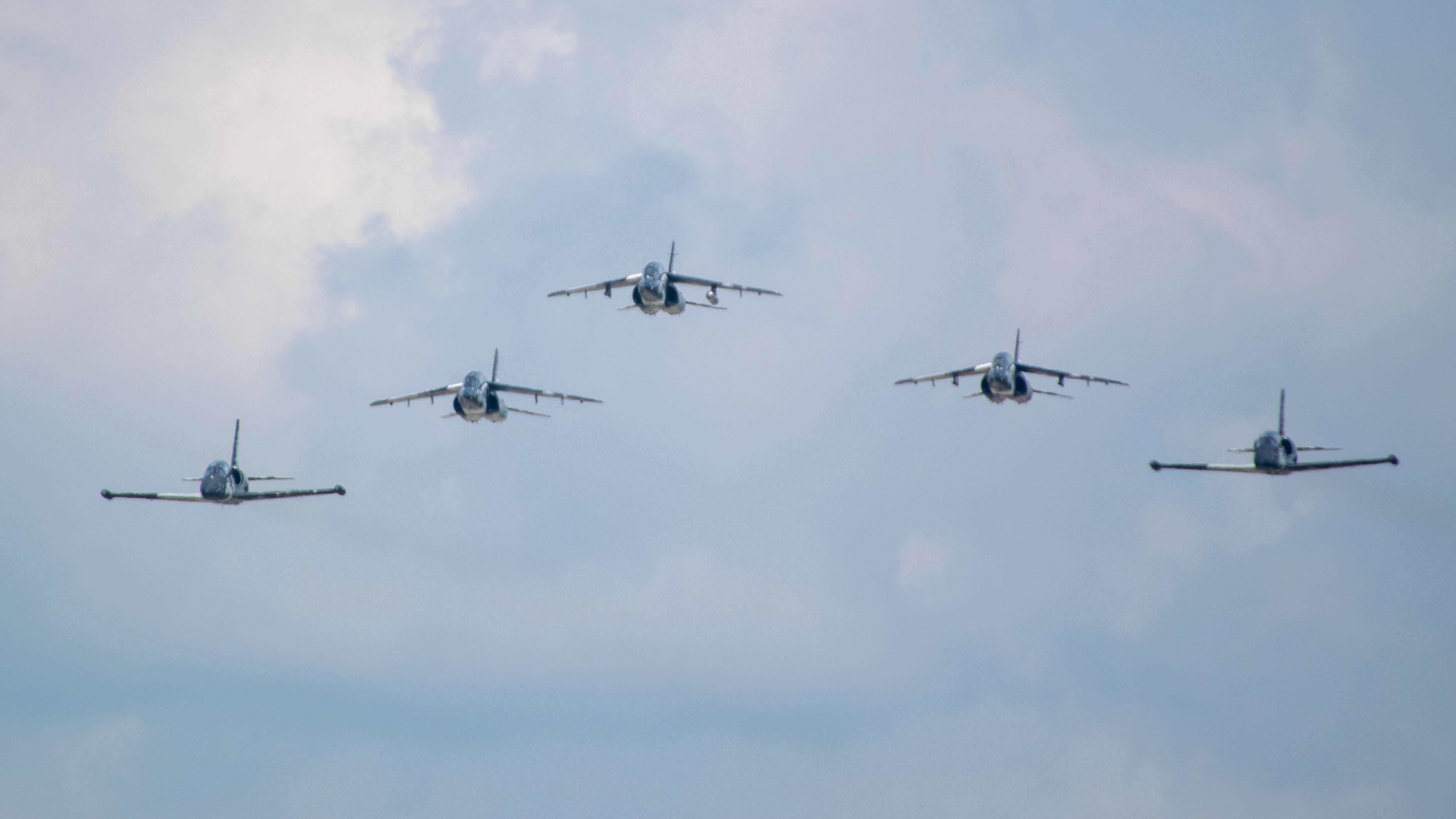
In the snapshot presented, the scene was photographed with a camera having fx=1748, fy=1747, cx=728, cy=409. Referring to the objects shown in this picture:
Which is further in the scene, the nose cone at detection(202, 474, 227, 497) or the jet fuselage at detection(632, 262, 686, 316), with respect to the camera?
the jet fuselage at detection(632, 262, 686, 316)

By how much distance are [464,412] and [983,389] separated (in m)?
50.0

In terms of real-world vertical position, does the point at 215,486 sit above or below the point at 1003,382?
below

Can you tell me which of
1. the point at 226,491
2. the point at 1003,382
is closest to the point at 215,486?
the point at 226,491

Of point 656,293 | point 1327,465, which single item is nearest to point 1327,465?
point 1327,465

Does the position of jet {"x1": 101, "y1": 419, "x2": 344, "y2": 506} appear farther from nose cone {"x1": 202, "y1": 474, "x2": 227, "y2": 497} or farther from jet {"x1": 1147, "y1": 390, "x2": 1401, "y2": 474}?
jet {"x1": 1147, "y1": 390, "x2": 1401, "y2": 474}

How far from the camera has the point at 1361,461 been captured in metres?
146

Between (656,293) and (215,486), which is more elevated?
(656,293)

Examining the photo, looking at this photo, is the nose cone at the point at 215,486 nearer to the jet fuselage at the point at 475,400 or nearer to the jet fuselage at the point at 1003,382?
the jet fuselage at the point at 475,400

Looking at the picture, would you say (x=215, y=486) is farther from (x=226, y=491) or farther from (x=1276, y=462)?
(x=1276, y=462)

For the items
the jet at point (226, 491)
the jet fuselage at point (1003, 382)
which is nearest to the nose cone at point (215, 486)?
the jet at point (226, 491)

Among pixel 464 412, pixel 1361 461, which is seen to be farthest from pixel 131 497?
pixel 1361 461

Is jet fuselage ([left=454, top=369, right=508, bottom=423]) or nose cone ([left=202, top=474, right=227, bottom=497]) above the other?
jet fuselage ([left=454, top=369, right=508, bottom=423])

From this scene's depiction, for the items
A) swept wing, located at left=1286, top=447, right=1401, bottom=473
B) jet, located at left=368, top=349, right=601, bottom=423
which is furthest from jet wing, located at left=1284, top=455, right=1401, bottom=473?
jet, located at left=368, top=349, right=601, bottom=423

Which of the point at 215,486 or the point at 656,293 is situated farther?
the point at 656,293
